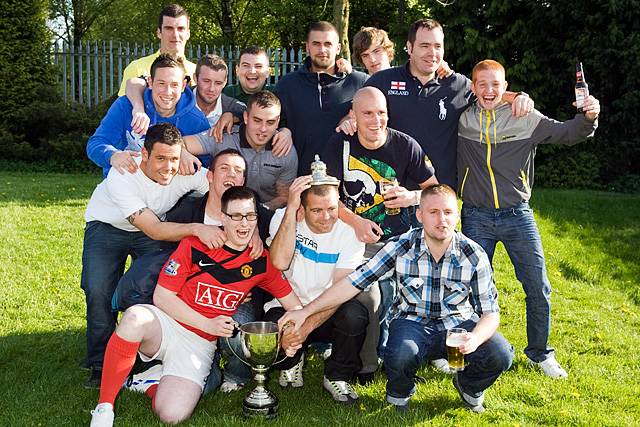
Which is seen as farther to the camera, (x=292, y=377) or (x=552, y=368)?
(x=552, y=368)

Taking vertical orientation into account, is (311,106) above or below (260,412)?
above

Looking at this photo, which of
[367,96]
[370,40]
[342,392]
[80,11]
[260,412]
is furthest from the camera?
[80,11]

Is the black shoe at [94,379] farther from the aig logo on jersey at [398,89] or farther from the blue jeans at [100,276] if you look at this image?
the aig logo on jersey at [398,89]

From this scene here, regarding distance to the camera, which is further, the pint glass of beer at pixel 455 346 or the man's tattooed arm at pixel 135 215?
the man's tattooed arm at pixel 135 215

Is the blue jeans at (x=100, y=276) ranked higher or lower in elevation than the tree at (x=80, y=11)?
lower

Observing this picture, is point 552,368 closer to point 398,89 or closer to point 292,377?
point 292,377

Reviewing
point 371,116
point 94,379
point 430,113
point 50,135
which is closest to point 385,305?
point 371,116

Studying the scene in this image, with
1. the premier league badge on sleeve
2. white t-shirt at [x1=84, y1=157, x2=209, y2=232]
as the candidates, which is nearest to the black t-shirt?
white t-shirt at [x1=84, y1=157, x2=209, y2=232]

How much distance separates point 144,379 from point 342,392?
4.39 ft

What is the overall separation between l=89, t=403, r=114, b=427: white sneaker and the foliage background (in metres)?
12.1

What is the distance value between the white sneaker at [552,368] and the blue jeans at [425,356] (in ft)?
2.97

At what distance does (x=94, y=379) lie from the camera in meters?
4.86

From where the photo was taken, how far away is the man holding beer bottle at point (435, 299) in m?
4.33

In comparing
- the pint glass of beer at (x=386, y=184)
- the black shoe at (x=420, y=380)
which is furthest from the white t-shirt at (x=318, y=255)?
the black shoe at (x=420, y=380)
